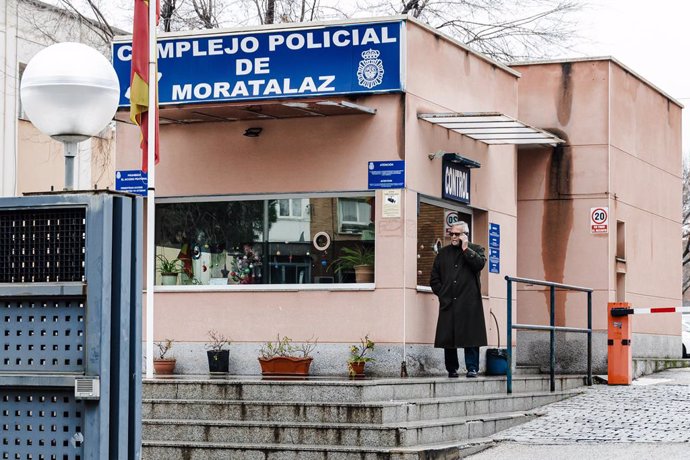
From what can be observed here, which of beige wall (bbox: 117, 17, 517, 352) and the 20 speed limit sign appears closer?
beige wall (bbox: 117, 17, 517, 352)

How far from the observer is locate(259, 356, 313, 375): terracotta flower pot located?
14445 millimetres

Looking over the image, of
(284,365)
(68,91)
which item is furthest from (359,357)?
(68,91)

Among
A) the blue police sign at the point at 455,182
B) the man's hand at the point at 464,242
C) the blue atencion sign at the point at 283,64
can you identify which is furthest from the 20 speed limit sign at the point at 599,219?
the blue atencion sign at the point at 283,64

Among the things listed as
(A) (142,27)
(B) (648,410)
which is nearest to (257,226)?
(A) (142,27)

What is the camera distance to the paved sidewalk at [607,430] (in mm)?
11347

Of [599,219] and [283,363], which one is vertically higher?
[599,219]

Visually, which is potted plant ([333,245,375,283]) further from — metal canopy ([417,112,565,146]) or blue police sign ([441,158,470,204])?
metal canopy ([417,112,565,146])

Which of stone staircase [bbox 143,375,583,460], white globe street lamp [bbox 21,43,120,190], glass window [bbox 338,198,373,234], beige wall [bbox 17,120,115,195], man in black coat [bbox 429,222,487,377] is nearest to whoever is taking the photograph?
white globe street lamp [bbox 21,43,120,190]

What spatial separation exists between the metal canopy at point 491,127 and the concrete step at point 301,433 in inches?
172

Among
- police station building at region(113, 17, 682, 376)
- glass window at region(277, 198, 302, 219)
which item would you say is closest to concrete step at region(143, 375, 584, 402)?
police station building at region(113, 17, 682, 376)

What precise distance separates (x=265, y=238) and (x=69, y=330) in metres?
10.8

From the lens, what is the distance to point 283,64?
49.8 ft

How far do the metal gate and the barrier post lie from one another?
12503 mm

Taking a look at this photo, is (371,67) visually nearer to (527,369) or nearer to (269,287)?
(269,287)
